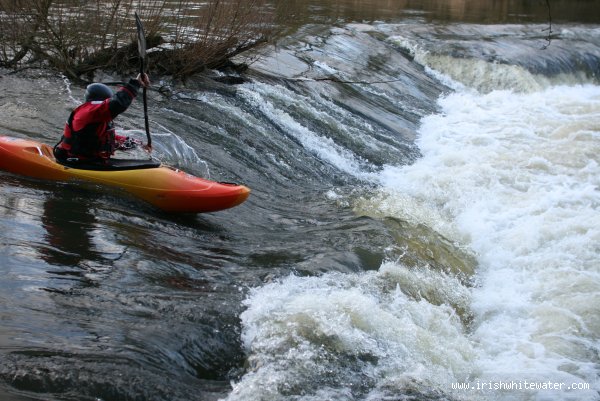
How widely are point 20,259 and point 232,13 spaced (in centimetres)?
548

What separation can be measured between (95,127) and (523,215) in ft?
15.2

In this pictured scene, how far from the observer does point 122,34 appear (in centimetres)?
902

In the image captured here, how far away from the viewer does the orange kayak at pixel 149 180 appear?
580 centimetres

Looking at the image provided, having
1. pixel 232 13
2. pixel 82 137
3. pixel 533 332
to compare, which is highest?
pixel 232 13

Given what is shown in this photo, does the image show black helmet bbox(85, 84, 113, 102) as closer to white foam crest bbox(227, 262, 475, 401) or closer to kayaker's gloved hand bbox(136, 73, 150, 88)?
kayaker's gloved hand bbox(136, 73, 150, 88)

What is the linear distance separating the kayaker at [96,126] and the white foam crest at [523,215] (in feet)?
9.21

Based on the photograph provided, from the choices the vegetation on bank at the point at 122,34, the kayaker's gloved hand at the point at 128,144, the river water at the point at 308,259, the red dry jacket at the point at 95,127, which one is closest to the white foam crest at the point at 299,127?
the river water at the point at 308,259

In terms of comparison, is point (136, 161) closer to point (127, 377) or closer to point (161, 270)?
point (161, 270)

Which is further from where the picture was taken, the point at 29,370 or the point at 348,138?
the point at 348,138

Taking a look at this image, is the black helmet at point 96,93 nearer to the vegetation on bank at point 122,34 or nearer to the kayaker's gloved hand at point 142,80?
the kayaker's gloved hand at point 142,80

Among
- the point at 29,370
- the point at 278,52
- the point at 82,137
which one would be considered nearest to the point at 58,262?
the point at 29,370

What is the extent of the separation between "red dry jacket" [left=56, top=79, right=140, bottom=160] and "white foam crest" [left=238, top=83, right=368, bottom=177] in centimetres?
304

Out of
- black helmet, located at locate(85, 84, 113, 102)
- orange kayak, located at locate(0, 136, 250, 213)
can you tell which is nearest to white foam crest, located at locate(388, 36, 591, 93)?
orange kayak, located at locate(0, 136, 250, 213)

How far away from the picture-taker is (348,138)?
30.7 feet
